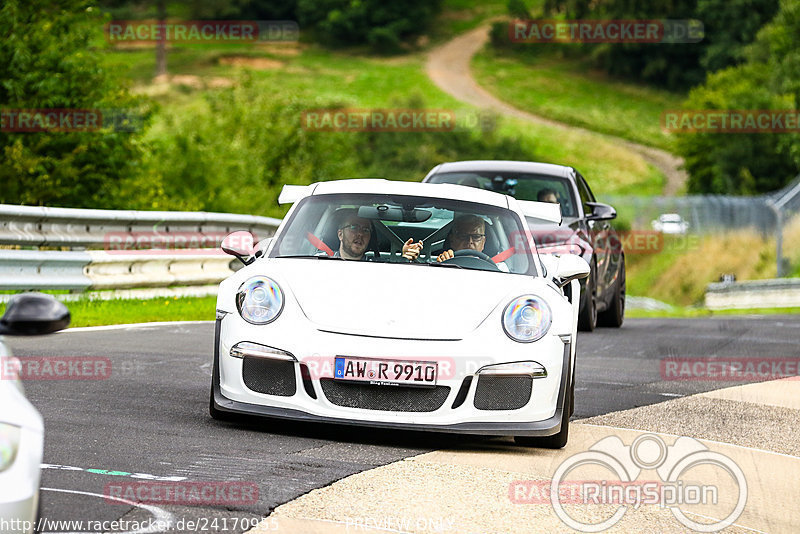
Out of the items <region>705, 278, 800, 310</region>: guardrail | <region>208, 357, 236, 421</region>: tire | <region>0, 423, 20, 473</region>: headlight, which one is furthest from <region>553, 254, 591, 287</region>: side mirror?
<region>705, 278, 800, 310</region>: guardrail

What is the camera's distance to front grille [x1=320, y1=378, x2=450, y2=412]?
259 inches

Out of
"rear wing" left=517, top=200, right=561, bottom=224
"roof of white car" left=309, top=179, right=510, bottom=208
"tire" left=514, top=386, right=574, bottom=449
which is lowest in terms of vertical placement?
"tire" left=514, top=386, right=574, bottom=449

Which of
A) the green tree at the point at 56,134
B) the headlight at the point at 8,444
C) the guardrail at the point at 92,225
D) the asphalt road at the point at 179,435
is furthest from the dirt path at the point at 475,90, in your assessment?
the headlight at the point at 8,444

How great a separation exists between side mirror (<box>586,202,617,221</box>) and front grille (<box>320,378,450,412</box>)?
727 centimetres

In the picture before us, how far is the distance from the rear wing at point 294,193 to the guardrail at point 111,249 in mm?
5067

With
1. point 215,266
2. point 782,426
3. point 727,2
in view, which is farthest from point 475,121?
point 782,426

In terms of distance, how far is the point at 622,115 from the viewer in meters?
98.9

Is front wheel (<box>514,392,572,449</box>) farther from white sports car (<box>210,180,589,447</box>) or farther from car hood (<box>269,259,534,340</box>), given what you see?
car hood (<box>269,259,534,340</box>)

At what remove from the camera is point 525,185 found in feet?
45.4

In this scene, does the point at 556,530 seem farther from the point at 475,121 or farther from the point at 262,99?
the point at 475,121

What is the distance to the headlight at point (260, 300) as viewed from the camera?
678 centimetres

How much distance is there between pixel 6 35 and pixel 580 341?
633 inches

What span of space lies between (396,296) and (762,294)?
2620cm

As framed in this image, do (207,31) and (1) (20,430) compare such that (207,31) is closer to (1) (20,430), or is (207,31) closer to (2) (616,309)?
(2) (616,309)
